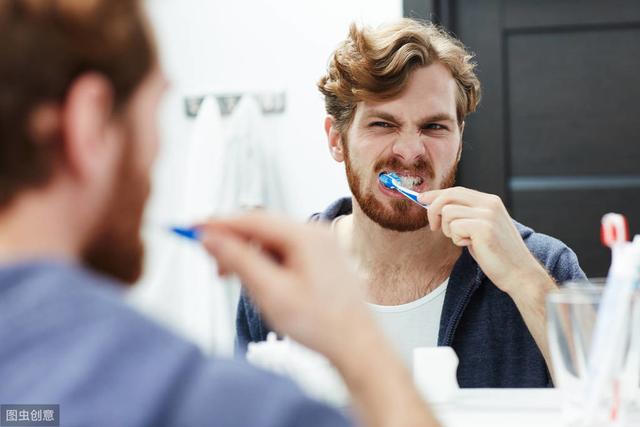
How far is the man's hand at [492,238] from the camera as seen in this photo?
4.05 feet

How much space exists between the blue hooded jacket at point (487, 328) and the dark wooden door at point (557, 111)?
0.68 meters

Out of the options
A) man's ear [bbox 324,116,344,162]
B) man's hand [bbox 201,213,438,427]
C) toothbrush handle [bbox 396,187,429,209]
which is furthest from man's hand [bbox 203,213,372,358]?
man's ear [bbox 324,116,344,162]

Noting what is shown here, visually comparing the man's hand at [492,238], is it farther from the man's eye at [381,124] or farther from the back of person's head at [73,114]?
the back of person's head at [73,114]

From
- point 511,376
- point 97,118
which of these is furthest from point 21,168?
point 511,376

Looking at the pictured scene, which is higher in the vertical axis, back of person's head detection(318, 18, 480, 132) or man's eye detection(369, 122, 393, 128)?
back of person's head detection(318, 18, 480, 132)

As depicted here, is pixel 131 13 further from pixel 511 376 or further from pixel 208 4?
pixel 208 4

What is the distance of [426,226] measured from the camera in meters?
1.52

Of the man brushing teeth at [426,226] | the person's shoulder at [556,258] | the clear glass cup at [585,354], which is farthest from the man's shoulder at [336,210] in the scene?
the clear glass cup at [585,354]

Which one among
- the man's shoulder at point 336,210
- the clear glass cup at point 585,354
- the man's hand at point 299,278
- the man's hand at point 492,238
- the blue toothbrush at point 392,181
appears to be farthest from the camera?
the man's shoulder at point 336,210

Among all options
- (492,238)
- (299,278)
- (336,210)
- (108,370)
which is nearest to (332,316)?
(299,278)

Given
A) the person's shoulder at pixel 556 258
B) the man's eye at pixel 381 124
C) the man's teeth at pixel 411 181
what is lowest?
the person's shoulder at pixel 556 258

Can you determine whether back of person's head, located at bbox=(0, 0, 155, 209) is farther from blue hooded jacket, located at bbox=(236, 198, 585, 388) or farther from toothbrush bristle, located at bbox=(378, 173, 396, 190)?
toothbrush bristle, located at bbox=(378, 173, 396, 190)

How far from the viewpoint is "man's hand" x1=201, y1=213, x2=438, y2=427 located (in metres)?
0.45

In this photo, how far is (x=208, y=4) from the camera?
87.6 inches
